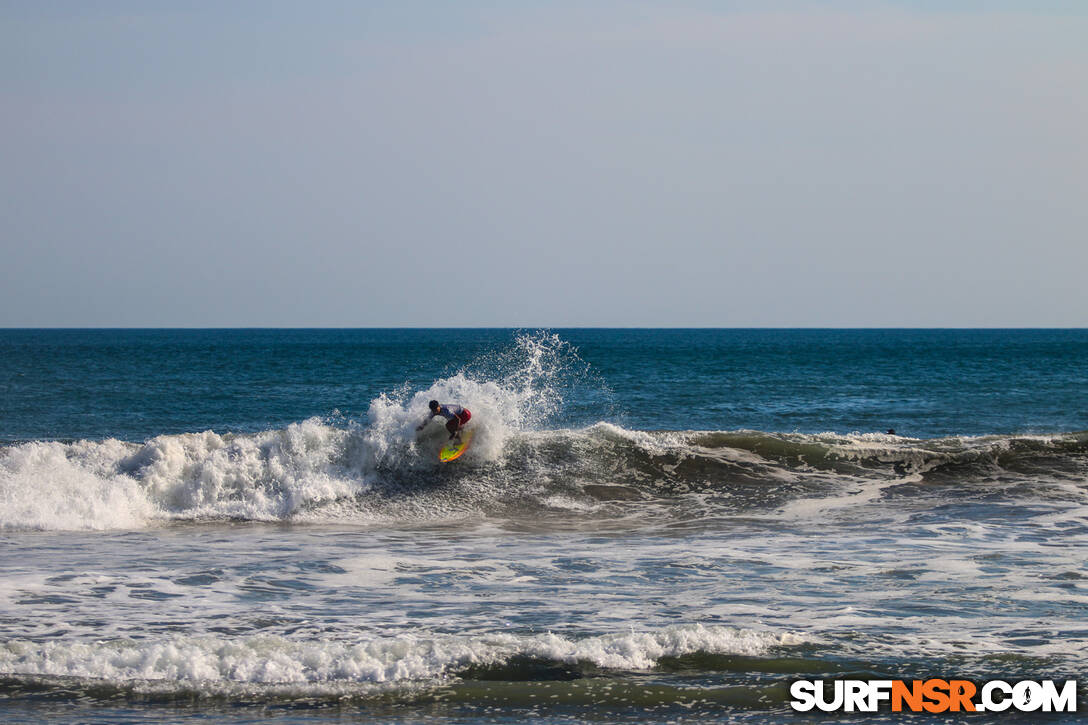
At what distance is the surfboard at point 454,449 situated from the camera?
18.1 meters

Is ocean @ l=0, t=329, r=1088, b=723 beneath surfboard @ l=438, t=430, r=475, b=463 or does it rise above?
beneath

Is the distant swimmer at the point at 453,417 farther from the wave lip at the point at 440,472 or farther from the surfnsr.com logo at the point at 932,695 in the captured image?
the surfnsr.com logo at the point at 932,695

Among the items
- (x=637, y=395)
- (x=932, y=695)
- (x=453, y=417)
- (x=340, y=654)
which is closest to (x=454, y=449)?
(x=453, y=417)

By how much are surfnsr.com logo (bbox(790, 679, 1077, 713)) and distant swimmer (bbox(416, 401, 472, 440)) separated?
11.2 meters

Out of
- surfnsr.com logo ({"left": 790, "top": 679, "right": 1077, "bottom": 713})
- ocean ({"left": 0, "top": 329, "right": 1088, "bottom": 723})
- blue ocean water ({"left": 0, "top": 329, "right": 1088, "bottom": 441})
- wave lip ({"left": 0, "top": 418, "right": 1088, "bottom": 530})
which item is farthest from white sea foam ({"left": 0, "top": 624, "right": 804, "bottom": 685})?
blue ocean water ({"left": 0, "top": 329, "right": 1088, "bottom": 441})

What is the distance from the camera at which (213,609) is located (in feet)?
31.5

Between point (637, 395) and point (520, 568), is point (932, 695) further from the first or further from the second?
point (637, 395)

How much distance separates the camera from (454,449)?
18.2m

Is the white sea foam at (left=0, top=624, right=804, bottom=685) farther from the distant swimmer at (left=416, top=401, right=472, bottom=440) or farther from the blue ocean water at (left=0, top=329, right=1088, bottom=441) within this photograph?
the blue ocean water at (left=0, top=329, right=1088, bottom=441)

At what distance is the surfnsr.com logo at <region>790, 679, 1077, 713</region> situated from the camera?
7.01 metres

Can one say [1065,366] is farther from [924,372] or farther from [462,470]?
[462,470]

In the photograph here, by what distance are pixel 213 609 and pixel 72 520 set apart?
21.6ft

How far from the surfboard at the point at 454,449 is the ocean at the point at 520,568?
0.23 meters

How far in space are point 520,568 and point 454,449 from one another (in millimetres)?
6896
